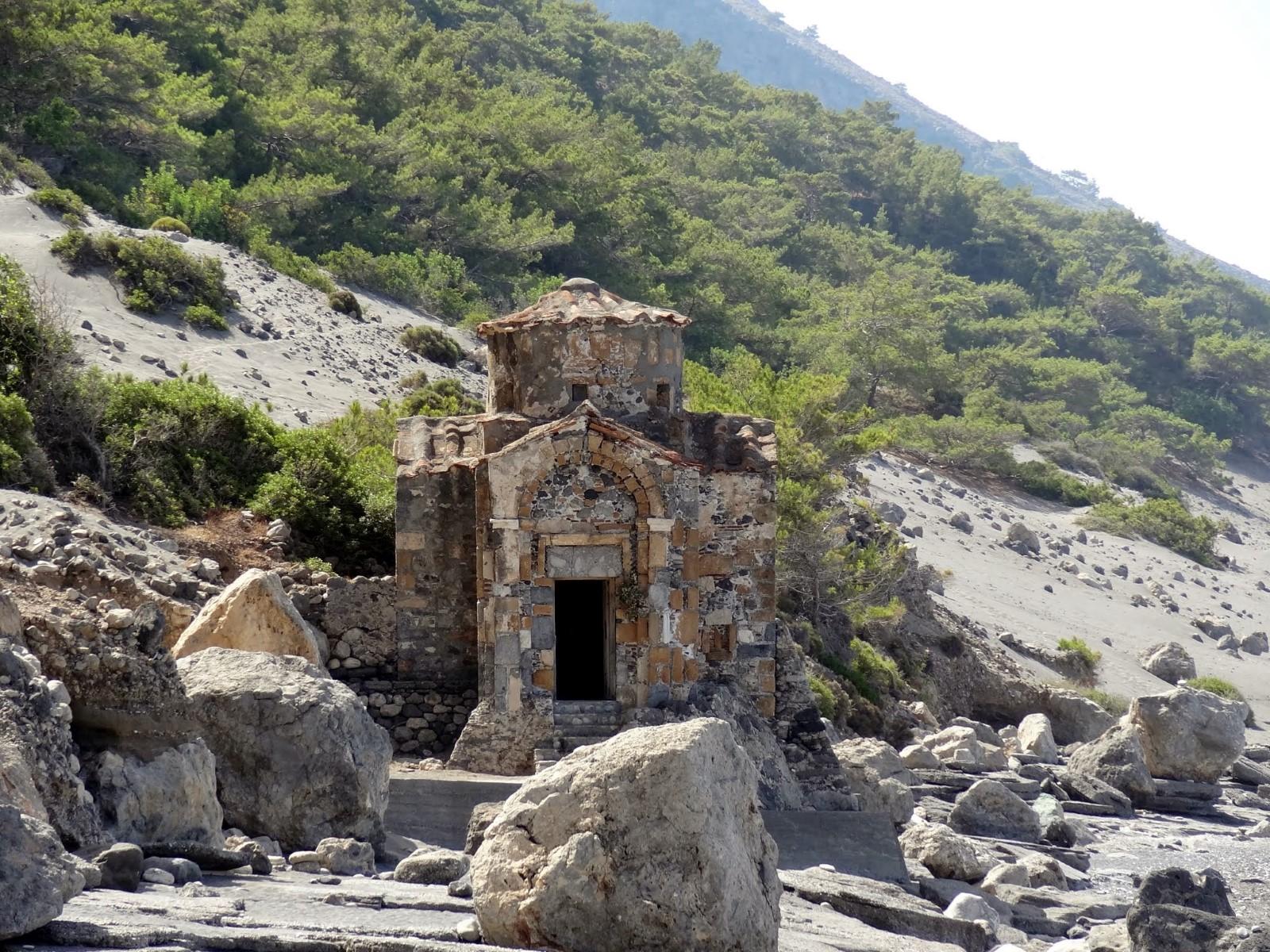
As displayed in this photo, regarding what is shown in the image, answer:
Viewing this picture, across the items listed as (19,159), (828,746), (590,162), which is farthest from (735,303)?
(828,746)

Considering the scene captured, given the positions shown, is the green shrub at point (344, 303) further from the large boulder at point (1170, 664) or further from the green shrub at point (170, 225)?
the large boulder at point (1170, 664)

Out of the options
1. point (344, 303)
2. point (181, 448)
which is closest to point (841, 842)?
point (181, 448)

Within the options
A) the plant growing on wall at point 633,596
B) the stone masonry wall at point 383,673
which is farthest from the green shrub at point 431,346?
the plant growing on wall at point 633,596

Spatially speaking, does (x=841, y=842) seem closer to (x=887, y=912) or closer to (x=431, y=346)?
(x=887, y=912)

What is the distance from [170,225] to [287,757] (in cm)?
2872

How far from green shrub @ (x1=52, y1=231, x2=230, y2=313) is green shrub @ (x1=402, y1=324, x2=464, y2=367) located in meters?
5.00

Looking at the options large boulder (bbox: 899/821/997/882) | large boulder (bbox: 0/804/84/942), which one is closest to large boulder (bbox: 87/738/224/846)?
large boulder (bbox: 0/804/84/942)

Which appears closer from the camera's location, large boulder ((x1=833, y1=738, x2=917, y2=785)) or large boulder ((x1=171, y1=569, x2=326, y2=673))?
large boulder ((x1=171, y1=569, x2=326, y2=673))

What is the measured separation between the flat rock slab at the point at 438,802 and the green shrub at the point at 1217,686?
21.9 meters

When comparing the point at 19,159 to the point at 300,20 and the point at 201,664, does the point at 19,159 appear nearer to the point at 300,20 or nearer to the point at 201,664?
the point at 300,20


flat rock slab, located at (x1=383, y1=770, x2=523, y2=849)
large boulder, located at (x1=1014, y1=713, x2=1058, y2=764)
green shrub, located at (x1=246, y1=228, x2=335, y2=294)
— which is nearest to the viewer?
flat rock slab, located at (x1=383, y1=770, x2=523, y2=849)

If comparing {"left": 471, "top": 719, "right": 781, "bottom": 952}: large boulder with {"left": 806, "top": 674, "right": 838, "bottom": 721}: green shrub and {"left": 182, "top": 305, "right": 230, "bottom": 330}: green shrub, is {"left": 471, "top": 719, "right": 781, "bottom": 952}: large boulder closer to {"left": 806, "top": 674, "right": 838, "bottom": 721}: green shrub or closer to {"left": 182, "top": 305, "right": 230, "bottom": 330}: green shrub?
{"left": 806, "top": 674, "right": 838, "bottom": 721}: green shrub

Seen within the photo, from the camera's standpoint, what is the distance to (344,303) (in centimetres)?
3919

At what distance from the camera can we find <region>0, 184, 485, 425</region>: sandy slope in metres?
29.2
